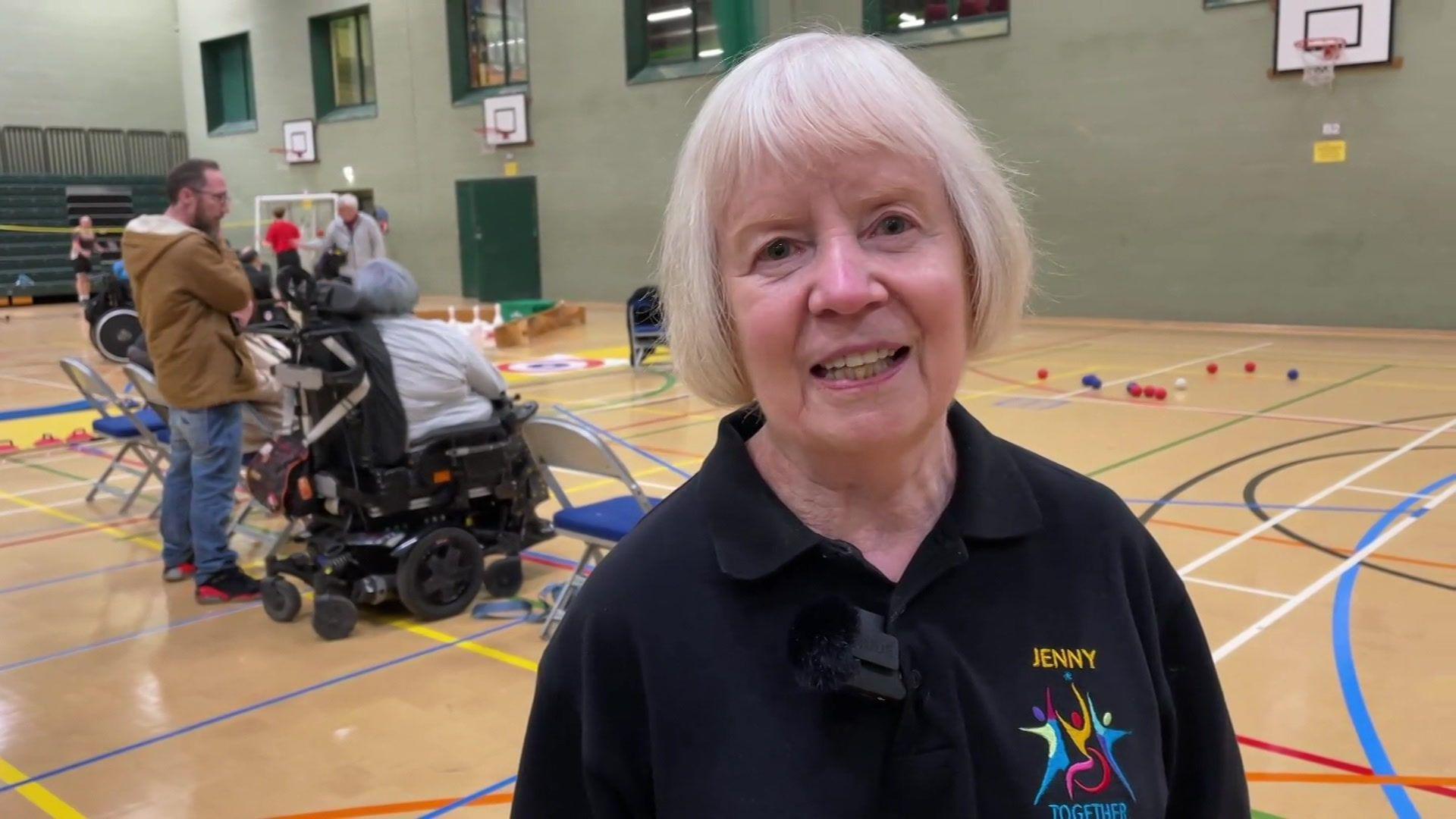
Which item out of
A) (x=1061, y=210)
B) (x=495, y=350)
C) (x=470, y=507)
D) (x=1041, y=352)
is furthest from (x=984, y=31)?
(x=470, y=507)

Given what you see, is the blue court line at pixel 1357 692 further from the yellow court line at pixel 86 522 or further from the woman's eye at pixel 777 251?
the yellow court line at pixel 86 522

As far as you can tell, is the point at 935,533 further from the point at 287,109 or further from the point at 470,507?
the point at 287,109

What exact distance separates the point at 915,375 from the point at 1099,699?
14.0 inches

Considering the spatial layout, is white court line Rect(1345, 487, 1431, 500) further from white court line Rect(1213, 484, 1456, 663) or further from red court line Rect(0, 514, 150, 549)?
red court line Rect(0, 514, 150, 549)

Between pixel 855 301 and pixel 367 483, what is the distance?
11.8 ft

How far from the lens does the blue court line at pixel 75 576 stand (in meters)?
4.98

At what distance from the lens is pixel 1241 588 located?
430 centimetres

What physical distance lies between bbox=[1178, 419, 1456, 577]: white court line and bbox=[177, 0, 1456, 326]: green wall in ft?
15.8

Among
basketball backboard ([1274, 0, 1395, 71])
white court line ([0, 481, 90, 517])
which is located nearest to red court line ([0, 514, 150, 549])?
white court line ([0, 481, 90, 517])

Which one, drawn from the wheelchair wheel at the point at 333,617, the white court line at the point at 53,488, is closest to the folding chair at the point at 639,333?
the white court line at the point at 53,488

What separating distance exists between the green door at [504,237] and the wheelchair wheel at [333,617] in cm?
1508

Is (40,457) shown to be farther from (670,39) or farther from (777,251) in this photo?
(670,39)

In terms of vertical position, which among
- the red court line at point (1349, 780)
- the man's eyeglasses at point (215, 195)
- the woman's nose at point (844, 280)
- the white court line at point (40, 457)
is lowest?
the white court line at point (40, 457)

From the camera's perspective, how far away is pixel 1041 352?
37.0 ft
